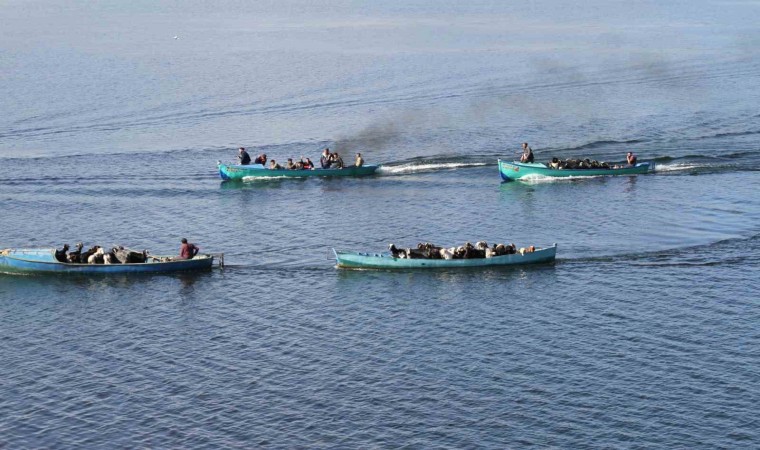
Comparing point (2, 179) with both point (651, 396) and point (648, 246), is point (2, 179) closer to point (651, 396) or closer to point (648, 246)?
point (648, 246)

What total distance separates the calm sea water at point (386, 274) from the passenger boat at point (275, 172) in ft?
3.66

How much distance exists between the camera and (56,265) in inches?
2940

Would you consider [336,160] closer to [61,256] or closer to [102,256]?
[102,256]

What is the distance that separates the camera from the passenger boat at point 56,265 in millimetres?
74562

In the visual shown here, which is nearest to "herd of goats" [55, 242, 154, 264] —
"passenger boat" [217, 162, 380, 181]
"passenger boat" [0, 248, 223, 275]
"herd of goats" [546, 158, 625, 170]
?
"passenger boat" [0, 248, 223, 275]

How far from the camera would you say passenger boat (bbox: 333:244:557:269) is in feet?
246

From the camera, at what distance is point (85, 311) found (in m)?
69.6

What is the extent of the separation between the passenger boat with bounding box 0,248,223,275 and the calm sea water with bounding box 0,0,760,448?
893 mm

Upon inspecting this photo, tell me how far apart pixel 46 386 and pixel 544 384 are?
2610 centimetres

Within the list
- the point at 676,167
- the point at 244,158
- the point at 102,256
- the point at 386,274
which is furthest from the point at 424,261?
the point at 676,167

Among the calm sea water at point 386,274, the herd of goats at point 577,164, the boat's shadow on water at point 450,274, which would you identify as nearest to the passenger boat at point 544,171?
the herd of goats at point 577,164

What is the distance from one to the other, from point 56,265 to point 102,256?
307 cm

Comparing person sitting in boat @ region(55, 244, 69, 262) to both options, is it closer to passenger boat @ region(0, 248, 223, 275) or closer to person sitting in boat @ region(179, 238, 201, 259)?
passenger boat @ region(0, 248, 223, 275)

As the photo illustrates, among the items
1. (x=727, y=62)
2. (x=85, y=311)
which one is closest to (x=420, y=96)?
(x=727, y=62)
